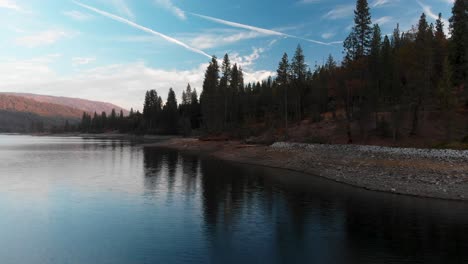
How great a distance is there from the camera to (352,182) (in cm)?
3931

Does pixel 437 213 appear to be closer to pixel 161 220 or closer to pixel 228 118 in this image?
pixel 161 220

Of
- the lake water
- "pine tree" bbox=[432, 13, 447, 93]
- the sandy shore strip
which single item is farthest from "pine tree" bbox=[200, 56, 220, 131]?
the lake water

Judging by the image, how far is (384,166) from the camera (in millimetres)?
40531

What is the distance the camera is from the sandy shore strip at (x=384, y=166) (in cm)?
3325

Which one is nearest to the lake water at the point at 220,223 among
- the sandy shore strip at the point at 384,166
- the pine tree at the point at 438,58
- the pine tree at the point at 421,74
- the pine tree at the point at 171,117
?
the sandy shore strip at the point at 384,166

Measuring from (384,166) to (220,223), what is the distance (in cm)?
2557

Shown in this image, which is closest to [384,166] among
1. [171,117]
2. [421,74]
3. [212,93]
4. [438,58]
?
[421,74]

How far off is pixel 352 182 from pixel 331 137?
22.1 m

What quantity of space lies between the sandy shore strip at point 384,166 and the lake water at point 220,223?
8.92 ft

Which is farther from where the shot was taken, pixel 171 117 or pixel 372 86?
pixel 171 117

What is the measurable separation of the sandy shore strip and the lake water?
8.92 ft

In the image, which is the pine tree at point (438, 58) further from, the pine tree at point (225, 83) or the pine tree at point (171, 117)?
the pine tree at point (171, 117)

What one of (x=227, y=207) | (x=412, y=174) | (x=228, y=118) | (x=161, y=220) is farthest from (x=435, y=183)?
(x=228, y=118)

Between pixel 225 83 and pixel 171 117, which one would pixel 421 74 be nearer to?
pixel 225 83
